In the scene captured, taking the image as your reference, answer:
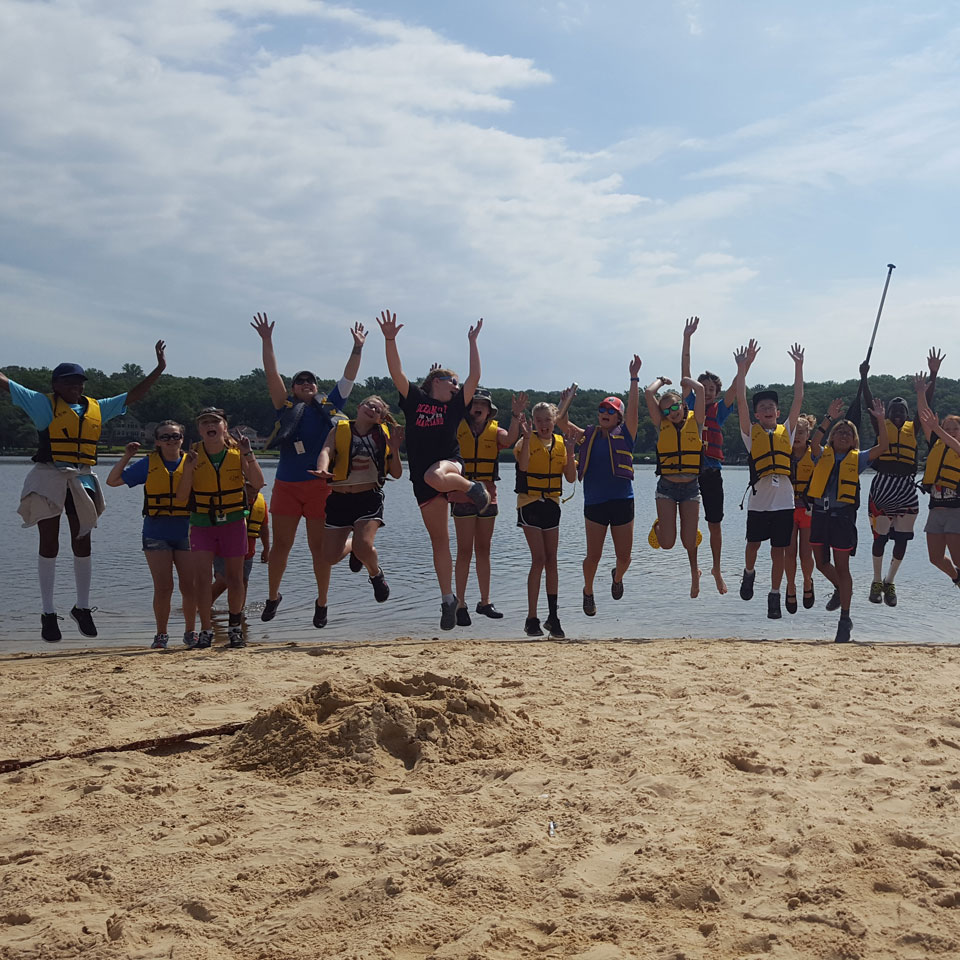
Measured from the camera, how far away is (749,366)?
28.3 feet

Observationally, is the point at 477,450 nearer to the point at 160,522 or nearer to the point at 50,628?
the point at 160,522

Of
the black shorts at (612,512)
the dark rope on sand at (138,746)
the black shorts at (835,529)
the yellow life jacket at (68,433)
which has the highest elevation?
the yellow life jacket at (68,433)

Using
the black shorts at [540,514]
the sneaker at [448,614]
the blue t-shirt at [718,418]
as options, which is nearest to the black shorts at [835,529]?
the blue t-shirt at [718,418]

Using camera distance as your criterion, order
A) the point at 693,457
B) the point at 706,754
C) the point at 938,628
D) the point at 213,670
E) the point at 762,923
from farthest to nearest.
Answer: the point at 938,628 < the point at 693,457 < the point at 213,670 < the point at 706,754 < the point at 762,923

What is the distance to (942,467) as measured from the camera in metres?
8.91

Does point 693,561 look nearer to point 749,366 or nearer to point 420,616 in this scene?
point 749,366

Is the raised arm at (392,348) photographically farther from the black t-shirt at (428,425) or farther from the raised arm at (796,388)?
the raised arm at (796,388)

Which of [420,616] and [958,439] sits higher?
[958,439]

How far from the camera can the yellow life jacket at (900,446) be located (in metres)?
9.38

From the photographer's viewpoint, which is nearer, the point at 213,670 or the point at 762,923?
the point at 762,923

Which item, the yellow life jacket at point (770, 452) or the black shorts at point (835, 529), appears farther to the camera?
the yellow life jacket at point (770, 452)

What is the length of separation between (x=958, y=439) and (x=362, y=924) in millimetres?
8117

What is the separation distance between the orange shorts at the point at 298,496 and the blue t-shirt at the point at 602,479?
2.49m

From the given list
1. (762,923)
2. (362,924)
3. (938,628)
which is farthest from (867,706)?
(938,628)
